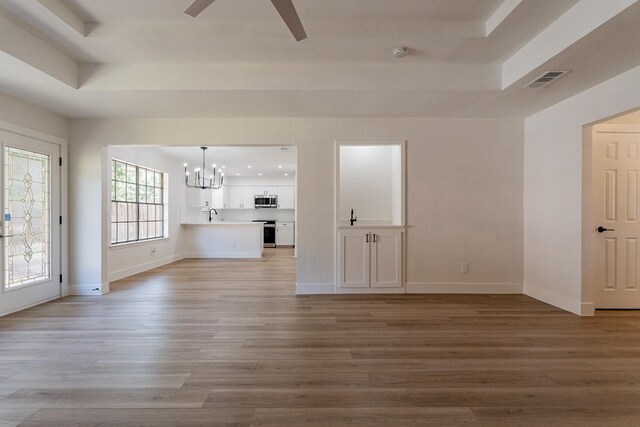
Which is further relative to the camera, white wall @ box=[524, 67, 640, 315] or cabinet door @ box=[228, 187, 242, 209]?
cabinet door @ box=[228, 187, 242, 209]

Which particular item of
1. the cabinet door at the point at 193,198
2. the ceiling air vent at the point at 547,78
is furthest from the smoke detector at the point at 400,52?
the cabinet door at the point at 193,198

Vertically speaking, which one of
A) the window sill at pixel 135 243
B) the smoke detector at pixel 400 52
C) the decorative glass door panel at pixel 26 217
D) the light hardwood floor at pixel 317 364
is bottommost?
the light hardwood floor at pixel 317 364

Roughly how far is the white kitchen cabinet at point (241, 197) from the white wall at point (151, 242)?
339 cm

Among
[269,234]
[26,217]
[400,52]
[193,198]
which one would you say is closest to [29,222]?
[26,217]

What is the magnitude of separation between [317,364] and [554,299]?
3258 mm

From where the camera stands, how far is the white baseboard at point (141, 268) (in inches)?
204

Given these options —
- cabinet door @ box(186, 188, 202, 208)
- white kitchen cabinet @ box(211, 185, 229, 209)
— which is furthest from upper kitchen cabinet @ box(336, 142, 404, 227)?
white kitchen cabinet @ box(211, 185, 229, 209)

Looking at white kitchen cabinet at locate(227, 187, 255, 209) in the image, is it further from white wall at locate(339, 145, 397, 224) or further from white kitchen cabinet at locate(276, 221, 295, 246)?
white wall at locate(339, 145, 397, 224)

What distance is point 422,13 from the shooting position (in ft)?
8.59

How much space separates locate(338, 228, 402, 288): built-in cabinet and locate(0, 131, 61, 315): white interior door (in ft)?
12.6

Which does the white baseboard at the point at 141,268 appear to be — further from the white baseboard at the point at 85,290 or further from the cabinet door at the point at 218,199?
the cabinet door at the point at 218,199

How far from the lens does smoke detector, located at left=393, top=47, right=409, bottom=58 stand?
2955mm

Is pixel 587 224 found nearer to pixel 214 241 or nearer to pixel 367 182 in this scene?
pixel 367 182

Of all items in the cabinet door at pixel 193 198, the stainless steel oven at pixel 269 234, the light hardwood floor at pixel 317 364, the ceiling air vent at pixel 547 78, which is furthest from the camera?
the stainless steel oven at pixel 269 234
